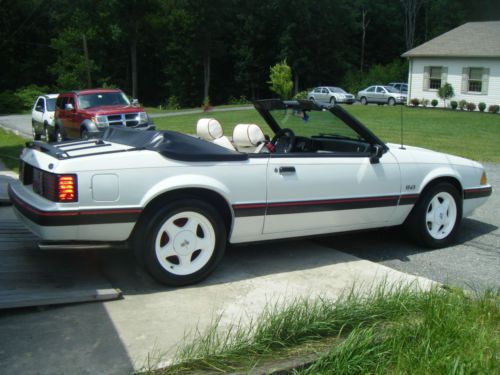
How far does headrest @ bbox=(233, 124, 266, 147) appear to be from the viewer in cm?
561

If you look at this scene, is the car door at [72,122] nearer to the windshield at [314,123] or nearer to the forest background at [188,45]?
the windshield at [314,123]

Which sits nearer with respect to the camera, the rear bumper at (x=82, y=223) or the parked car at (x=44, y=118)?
the rear bumper at (x=82, y=223)

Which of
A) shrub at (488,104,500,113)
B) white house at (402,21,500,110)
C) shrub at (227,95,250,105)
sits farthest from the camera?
shrub at (227,95,250,105)

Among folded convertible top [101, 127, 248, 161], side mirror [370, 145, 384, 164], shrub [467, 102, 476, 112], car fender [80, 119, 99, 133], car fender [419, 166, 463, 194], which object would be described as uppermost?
shrub [467, 102, 476, 112]

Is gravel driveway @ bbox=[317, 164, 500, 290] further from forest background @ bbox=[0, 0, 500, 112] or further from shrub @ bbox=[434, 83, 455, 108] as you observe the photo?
forest background @ bbox=[0, 0, 500, 112]

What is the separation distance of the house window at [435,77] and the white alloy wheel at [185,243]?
120 feet

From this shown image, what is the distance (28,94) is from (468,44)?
3566 centimetres

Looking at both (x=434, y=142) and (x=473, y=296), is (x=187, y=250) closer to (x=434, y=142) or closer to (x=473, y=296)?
(x=473, y=296)

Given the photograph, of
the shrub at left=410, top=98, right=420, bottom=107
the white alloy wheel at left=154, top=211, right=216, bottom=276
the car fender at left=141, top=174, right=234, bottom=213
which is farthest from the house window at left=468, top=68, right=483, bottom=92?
the white alloy wheel at left=154, top=211, right=216, bottom=276

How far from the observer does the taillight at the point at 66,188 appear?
4293 mm

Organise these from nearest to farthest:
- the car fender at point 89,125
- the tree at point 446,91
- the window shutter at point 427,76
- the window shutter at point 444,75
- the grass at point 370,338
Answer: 1. the grass at point 370,338
2. the car fender at point 89,125
3. the tree at point 446,91
4. the window shutter at point 444,75
5. the window shutter at point 427,76

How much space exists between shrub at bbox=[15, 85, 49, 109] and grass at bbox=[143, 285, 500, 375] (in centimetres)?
4825

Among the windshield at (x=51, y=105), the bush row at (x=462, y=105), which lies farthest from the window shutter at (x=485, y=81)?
the windshield at (x=51, y=105)

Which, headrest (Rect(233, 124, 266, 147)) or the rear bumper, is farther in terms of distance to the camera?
headrest (Rect(233, 124, 266, 147))
